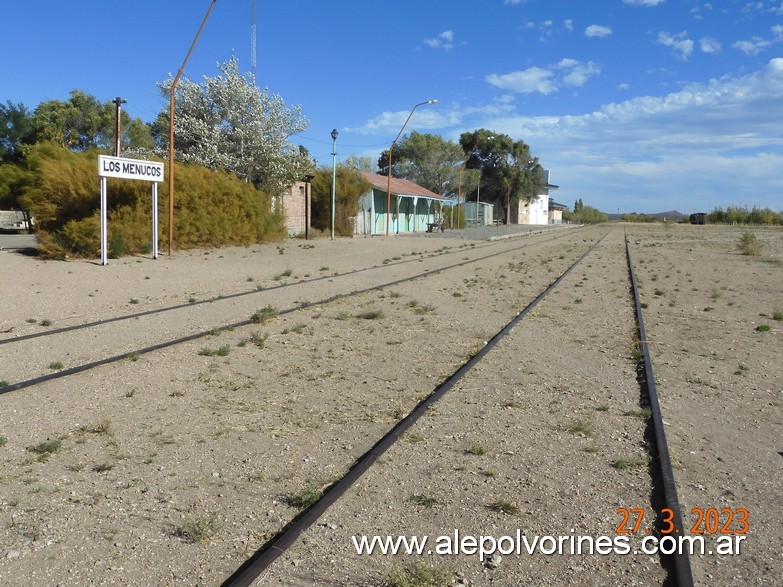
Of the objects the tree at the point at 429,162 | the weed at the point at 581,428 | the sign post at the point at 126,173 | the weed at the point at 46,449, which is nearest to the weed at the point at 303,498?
the weed at the point at 46,449

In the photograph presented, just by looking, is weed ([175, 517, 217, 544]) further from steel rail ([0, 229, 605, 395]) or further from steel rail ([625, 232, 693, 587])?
steel rail ([0, 229, 605, 395])

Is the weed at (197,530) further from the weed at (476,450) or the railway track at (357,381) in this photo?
the weed at (476,450)

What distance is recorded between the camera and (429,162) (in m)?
95.8

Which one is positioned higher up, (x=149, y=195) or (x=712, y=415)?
(x=149, y=195)

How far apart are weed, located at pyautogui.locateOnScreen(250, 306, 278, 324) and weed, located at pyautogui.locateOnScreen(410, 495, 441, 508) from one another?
294 inches

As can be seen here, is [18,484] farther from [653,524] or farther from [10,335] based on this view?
[10,335]

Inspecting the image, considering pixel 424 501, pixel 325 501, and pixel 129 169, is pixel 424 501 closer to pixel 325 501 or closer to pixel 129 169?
pixel 325 501

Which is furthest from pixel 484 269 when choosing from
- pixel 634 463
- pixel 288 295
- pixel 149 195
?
pixel 634 463

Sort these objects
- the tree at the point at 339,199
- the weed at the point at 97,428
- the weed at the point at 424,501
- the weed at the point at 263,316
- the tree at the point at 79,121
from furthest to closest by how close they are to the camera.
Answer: the tree at the point at 79,121, the tree at the point at 339,199, the weed at the point at 263,316, the weed at the point at 97,428, the weed at the point at 424,501

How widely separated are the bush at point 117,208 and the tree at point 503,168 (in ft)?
258

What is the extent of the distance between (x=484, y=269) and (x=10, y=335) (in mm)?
16250

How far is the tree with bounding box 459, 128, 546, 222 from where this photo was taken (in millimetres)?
105000

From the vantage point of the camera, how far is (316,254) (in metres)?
29.2

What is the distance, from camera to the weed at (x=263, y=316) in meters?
11.9
